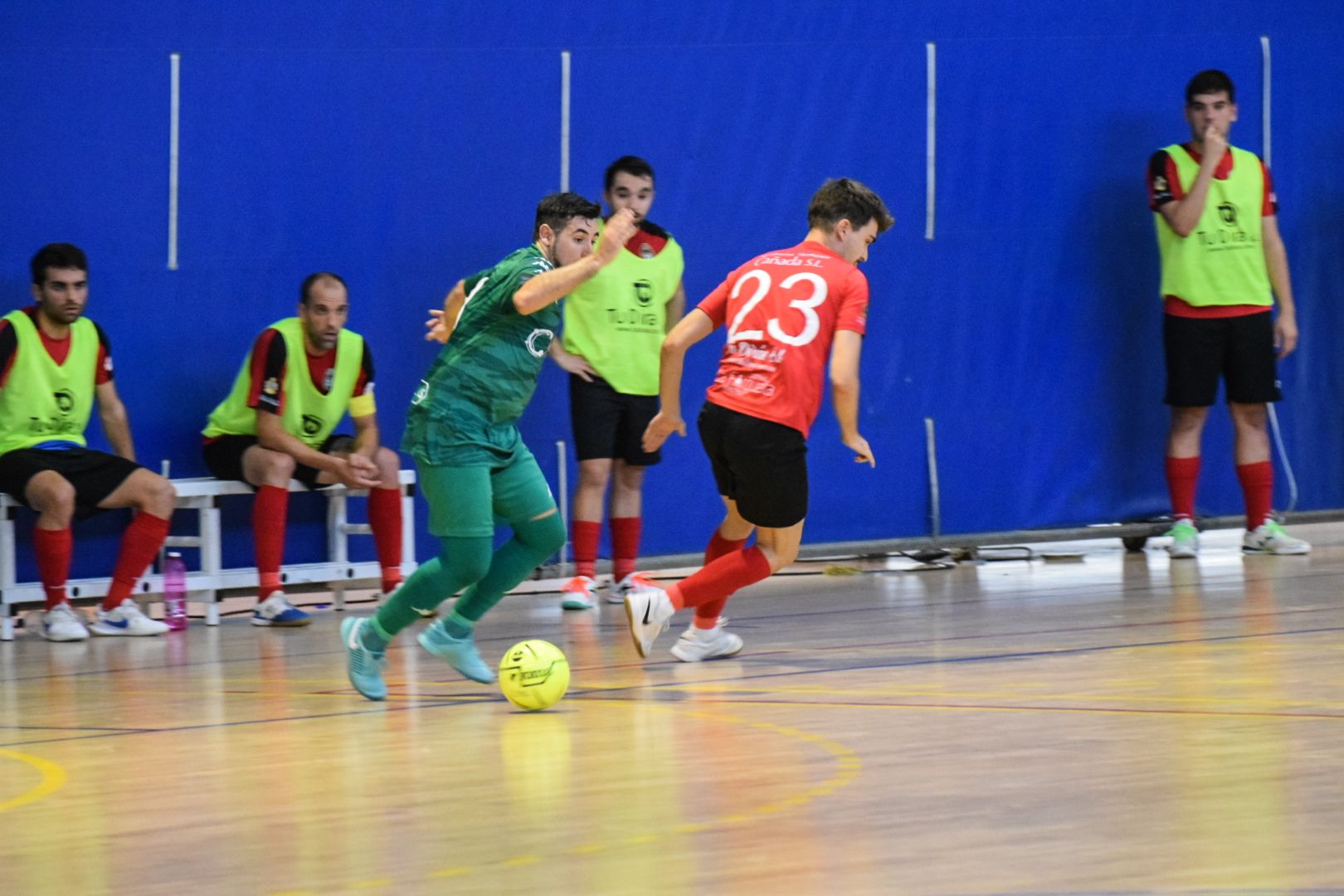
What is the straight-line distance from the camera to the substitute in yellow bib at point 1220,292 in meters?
10.6

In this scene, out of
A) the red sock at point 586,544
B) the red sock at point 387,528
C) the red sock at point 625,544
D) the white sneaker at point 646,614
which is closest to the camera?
the white sneaker at point 646,614

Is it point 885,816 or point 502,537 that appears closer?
point 885,816

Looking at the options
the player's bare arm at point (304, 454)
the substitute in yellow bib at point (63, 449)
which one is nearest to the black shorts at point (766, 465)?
the player's bare arm at point (304, 454)

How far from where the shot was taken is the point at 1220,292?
10570 millimetres

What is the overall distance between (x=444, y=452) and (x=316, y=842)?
2239mm

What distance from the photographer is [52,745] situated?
212 inches

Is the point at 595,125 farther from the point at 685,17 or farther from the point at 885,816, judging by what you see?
the point at 885,816

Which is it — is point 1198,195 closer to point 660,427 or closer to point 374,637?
point 660,427

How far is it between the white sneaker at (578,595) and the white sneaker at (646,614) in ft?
7.92

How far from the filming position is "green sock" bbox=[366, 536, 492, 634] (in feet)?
19.9

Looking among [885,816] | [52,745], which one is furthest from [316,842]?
[52,745]

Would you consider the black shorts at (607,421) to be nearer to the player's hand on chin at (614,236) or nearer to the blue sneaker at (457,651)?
the blue sneaker at (457,651)

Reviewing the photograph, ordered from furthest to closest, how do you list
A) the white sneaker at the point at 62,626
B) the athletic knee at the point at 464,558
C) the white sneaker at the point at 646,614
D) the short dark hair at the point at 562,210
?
the white sneaker at the point at 62,626 → the white sneaker at the point at 646,614 → the short dark hair at the point at 562,210 → the athletic knee at the point at 464,558

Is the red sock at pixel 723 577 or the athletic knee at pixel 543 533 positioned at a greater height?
the athletic knee at pixel 543 533
